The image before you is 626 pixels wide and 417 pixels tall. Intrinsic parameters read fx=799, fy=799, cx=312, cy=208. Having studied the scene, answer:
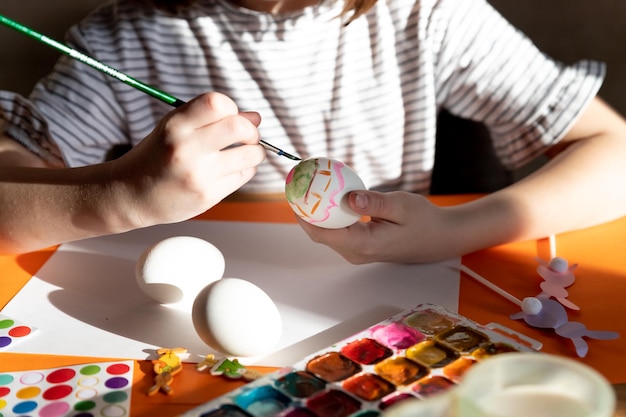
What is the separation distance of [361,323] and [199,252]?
0.17 meters

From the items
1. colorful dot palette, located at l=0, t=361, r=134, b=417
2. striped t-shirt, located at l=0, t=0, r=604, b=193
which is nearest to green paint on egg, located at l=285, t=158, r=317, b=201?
colorful dot palette, located at l=0, t=361, r=134, b=417

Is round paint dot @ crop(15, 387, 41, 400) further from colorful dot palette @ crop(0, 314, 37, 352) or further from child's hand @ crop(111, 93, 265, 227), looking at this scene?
child's hand @ crop(111, 93, 265, 227)

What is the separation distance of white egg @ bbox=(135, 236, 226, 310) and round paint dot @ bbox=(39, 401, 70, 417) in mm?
165

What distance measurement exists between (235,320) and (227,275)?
16 centimetres

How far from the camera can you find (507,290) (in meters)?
0.79

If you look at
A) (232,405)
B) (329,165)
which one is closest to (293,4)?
(329,165)

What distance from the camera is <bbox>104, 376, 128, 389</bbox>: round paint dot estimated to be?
640mm

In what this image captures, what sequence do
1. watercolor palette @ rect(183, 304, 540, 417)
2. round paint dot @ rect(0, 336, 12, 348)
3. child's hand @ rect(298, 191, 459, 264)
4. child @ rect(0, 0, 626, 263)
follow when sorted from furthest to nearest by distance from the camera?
child @ rect(0, 0, 626, 263) < child's hand @ rect(298, 191, 459, 264) < round paint dot @ rect(0, 336, 12, 348) < watercolor palette @ rect(183, 304, 540, 417)

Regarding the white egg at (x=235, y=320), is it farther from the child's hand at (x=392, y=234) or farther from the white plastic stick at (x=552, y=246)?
the white plastic stick at (x=552, y=246)

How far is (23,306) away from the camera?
772mm

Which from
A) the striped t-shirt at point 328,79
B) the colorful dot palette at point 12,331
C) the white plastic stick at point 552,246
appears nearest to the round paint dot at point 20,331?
the colorful dot palette at point 12,331

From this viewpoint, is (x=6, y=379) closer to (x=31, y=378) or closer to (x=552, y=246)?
(x=31, y=378)

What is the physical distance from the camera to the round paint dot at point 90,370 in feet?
2.15

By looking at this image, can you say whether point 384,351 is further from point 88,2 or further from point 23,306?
point 88,2
